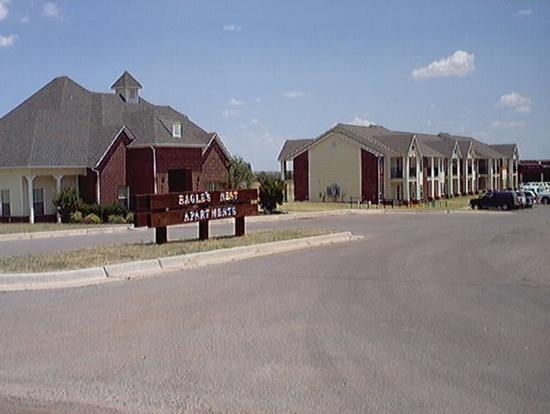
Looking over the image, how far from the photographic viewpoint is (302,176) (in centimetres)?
7538

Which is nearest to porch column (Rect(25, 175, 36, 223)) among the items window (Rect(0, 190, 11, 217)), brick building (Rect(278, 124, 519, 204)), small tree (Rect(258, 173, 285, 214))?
window (Rect(0, 190, 11, 217))

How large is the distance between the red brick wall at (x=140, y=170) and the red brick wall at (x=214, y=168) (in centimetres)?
453

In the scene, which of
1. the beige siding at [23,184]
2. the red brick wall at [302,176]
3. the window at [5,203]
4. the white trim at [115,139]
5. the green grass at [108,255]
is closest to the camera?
the green grass at [108,255]

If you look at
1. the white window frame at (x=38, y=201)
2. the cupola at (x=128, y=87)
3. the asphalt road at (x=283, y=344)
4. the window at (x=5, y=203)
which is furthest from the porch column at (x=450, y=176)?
the asphalt road at (x=283, y=344)

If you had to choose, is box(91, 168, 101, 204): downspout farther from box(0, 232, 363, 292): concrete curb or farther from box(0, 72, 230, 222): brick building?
box(0, 232, 363, 292): concrete curb

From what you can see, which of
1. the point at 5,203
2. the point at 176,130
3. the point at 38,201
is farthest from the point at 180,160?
the point at 5,203

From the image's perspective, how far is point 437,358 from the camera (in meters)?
7.75

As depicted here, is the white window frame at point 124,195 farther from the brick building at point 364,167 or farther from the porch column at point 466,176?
the porch column at point 466,176

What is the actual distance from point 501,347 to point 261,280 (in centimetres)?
609

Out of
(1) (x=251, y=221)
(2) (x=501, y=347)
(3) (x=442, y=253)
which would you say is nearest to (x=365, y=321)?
(2) (x=501, y=347)

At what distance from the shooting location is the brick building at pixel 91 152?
3997cm

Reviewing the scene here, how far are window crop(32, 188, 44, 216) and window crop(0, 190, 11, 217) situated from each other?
148 cm

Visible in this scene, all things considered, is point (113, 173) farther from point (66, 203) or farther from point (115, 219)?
point (115, 219)

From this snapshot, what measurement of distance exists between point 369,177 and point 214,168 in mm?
26938
